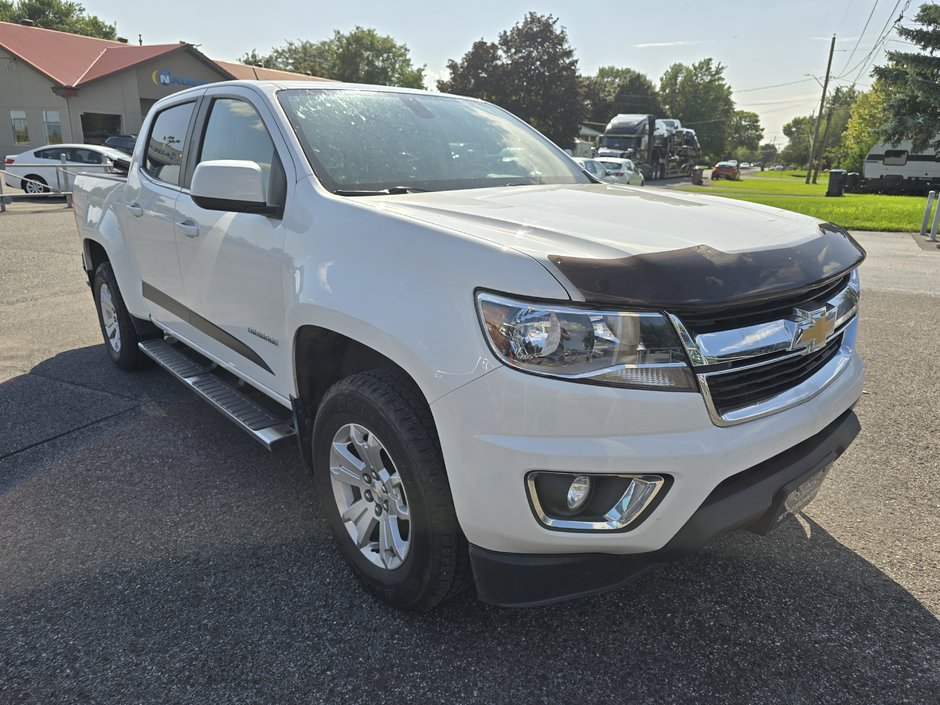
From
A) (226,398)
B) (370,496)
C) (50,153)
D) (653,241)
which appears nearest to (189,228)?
(226,398)

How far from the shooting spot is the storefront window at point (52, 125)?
3115 centimetres

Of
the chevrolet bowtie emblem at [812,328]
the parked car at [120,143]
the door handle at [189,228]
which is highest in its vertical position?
the parked car at [120,143]

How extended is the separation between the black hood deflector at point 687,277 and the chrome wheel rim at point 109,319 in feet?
13.8

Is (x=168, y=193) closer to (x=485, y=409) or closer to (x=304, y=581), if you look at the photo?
(x=304, y=581)

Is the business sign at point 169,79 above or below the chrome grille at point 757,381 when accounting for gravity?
above

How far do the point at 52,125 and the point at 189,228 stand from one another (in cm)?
3509

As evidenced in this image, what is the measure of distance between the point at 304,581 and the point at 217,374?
1.73m

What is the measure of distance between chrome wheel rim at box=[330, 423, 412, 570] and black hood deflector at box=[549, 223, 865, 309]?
0.88m

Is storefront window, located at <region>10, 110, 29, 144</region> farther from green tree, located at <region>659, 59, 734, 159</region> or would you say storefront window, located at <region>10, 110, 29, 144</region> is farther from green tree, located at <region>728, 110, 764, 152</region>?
green tree, located at <region>728, 110, 764, 152</region>

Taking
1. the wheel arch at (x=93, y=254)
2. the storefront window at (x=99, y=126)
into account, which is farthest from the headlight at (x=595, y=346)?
the storefront window at (x=99, y=126)

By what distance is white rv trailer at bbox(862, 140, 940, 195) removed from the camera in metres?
32.4

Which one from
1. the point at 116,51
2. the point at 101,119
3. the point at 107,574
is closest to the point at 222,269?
the point at 107,574

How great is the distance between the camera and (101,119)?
3123cm

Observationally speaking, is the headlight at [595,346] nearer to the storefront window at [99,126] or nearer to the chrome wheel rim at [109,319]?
the chrome wheel rim at [109,319]
